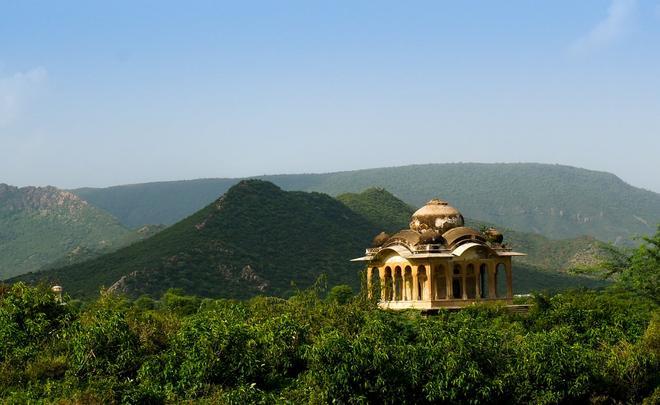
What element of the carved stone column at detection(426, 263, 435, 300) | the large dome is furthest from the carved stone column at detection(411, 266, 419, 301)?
the large dome

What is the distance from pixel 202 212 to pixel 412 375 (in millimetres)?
63880

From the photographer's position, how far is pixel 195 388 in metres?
30.0

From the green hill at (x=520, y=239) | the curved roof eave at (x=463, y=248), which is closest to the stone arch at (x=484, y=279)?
the curved roof eave at (x=463, y=248)

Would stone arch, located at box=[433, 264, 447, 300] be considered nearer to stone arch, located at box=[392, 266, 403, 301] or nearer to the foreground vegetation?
stone arch, located at box=[392, 266, 403, 301]

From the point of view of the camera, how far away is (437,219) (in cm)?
4262

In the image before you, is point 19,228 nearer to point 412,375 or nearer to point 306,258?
point 306,258

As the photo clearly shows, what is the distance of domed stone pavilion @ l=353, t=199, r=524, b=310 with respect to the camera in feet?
133

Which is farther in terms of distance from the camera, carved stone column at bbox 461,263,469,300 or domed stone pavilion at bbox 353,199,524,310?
carved stone column at bbox 461,263,469,300

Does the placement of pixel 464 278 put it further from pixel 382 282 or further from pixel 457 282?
pixel 382 282

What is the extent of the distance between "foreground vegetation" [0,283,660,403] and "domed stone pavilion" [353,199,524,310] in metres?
4.46

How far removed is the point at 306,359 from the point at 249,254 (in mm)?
50081

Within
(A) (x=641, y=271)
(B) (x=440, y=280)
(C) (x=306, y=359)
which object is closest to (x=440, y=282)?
(B) (x=440, y=280)

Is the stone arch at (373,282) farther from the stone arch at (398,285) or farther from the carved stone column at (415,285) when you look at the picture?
the carved stone column at (415,285)

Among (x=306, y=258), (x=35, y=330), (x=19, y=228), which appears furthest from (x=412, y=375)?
(x=19, y=228)
